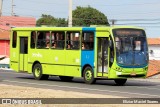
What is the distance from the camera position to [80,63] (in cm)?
2808

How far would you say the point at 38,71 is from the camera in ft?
102

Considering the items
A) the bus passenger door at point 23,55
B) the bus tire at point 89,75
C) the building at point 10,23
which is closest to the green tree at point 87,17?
the building at point 10,23

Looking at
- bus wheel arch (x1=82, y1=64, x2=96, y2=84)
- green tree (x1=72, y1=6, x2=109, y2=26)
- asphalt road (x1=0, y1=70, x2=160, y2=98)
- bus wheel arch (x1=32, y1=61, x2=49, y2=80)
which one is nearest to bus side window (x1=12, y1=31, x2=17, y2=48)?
bus wheel arch (x1=32, y1=61, x2=49, y2=80)

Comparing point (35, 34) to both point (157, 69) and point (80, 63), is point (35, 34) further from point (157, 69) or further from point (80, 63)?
point (157, 69)

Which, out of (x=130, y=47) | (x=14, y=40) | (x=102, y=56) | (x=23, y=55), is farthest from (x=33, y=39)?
(x=130, y=47)

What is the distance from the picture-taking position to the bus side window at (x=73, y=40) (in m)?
28.3

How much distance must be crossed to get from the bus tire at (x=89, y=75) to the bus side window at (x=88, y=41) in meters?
0.98

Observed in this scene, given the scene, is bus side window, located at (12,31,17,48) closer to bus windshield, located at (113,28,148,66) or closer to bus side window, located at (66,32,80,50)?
bus side window, located at (66,32,80,50)

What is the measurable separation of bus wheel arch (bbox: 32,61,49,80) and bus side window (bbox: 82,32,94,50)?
12.3 ft

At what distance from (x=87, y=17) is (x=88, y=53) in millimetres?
77051

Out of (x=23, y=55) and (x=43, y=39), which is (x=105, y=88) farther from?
(x=23, y=55)

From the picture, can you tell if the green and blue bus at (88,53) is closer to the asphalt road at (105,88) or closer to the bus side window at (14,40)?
the asphalt road at (105,88)

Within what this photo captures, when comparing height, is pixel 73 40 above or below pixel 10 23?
below

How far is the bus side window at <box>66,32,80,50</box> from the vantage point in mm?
28256
